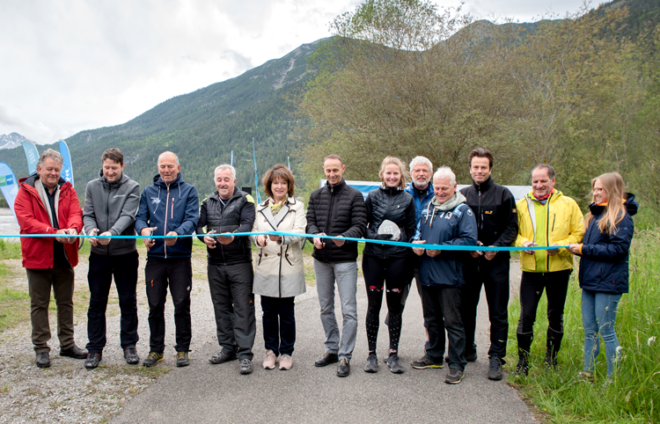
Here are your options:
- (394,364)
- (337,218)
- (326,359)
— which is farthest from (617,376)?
(337,218)

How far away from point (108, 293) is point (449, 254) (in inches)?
136

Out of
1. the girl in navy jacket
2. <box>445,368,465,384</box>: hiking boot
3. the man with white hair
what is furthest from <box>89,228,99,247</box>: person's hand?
the girl in navy jacket

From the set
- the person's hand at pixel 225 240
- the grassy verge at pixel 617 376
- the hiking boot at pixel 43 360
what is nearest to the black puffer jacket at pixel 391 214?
the person's hand at pixel 225 240

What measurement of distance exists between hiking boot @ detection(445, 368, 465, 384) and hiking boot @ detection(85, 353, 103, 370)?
337 cm

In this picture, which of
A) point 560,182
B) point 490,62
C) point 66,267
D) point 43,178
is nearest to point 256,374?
point 66,267

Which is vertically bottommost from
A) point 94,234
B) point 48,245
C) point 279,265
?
point 279,265

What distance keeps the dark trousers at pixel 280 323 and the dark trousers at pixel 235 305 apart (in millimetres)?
167

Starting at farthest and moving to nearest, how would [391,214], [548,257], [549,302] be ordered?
1. [391,214]
2. [549,302]
3. [548,257]

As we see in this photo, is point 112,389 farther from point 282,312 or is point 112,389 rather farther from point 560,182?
point 560,182

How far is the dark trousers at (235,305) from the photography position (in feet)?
13.8

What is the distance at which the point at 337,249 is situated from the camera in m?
4.09

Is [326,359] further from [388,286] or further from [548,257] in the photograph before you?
[548,257]

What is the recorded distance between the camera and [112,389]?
3.56 m

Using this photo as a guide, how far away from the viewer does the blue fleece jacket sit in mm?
4223
